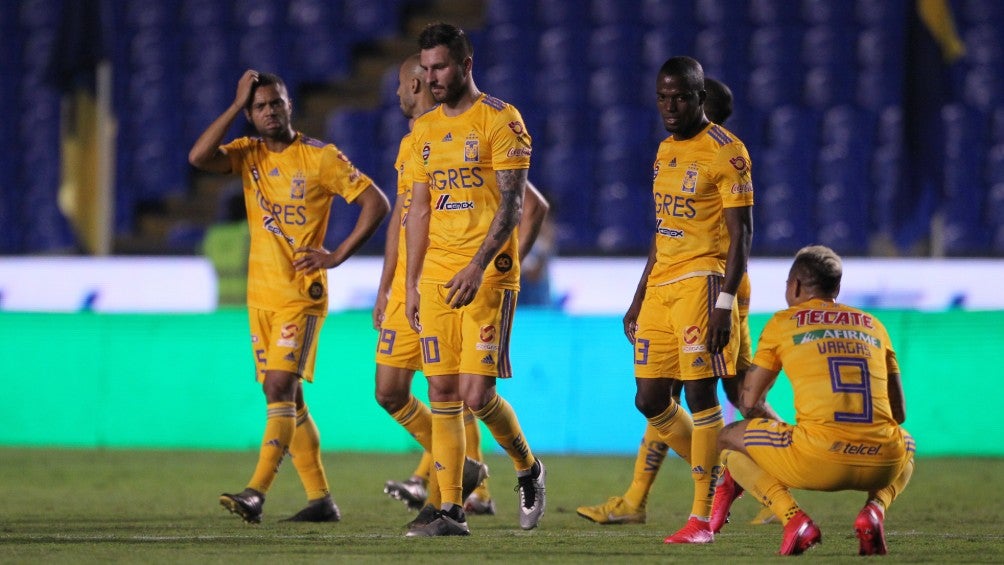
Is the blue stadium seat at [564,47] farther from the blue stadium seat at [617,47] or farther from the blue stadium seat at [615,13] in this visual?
the blue stadium seat at [615,13]

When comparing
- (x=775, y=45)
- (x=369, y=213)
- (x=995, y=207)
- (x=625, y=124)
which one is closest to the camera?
(x=369, y=213)

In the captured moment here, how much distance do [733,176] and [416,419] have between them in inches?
86.6

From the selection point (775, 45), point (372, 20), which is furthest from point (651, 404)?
point (372, 20)

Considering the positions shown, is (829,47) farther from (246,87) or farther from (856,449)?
(856,449)

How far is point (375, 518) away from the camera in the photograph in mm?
7230

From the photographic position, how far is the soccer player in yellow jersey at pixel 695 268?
19.5ft

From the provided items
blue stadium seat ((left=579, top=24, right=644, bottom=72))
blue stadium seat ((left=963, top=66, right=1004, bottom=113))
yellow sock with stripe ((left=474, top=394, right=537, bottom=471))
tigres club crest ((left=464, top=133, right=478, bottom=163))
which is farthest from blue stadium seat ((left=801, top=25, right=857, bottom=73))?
tigres club crest ((left=464, top=133, right=478, bottom=163))

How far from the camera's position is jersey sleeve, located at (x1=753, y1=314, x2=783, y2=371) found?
5543 millimetres

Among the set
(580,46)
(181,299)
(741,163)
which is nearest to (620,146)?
(580,46)

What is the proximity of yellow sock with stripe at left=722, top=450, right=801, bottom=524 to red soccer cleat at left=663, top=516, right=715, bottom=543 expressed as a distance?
0.32 metres

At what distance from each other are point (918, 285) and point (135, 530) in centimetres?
806

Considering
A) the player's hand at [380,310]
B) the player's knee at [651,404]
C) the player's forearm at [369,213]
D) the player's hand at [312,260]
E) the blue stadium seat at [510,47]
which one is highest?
the blue stadium seat at [510,47]

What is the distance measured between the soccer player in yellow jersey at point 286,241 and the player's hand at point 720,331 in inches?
82.3

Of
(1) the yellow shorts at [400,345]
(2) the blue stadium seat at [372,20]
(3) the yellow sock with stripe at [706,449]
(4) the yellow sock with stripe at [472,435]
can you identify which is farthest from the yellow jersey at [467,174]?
(2) the blue stadium seat at [372,20]
